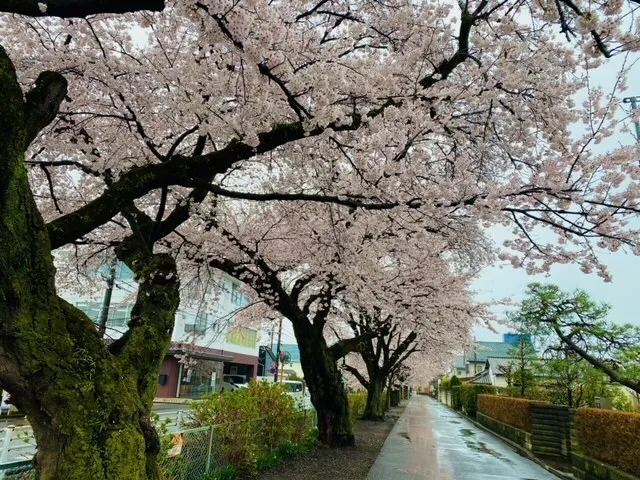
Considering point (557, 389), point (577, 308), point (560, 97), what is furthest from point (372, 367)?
point (560, 97)

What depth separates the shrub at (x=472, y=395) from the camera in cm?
2688

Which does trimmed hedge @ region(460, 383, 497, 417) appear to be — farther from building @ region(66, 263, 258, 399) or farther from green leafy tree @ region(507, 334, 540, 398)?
building @ region(66, 263, 258, 399)

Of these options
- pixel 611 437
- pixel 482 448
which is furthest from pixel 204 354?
pixel 611 437

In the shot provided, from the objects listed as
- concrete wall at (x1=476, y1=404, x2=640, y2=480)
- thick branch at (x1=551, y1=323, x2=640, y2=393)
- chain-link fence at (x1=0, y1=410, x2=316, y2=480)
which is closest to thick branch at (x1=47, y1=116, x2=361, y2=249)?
chain-link fence at (x1=0, y1=410, x2=316, y2=480)

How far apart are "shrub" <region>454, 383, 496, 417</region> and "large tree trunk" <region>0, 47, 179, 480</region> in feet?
86.8

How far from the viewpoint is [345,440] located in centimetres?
1145

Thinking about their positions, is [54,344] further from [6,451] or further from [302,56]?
[6,451]

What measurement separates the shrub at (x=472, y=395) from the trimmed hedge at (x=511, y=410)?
4.62m

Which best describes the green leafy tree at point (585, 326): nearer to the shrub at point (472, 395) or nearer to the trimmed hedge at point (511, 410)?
the trimmed hedge at point (511, 410)

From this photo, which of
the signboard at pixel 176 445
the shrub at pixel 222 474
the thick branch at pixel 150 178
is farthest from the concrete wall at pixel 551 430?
the thick branch at pixel 150 178

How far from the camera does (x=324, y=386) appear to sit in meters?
11.0

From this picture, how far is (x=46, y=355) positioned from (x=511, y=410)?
16973 millimetres

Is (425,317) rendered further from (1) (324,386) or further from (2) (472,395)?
(2) (472,395)

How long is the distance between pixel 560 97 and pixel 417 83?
1917 millimetres
